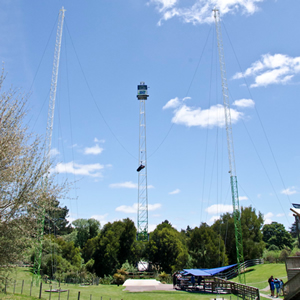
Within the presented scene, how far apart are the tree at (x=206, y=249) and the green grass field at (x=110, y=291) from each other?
27.1 ft

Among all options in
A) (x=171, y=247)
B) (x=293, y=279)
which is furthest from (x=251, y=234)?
(x=293, y=279)

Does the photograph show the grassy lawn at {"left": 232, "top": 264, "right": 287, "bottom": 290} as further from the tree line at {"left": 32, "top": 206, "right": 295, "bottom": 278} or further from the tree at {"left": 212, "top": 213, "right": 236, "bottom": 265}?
the tree at {"left": 212, "top": 213, "right": 236, "bottom": 265}

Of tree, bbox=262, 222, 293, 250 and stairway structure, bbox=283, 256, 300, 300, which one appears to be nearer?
stairway structure, bbox=283, 256, 300, 300

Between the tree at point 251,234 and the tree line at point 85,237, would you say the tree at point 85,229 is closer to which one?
the tree line at point 85,237

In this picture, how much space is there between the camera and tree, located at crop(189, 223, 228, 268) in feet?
174

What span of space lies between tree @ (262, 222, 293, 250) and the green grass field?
165ft

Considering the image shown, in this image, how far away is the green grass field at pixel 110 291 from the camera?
21645mm

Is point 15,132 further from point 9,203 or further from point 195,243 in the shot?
point 195,243

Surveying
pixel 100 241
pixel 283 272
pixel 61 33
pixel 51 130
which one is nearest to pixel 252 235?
pixel 283 272

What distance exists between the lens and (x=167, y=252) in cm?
5853

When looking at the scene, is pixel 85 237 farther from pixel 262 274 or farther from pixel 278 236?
pixel 278 236

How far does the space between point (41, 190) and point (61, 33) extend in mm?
41566

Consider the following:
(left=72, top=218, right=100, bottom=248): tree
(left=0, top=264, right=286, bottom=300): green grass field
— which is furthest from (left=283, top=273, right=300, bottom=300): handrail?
(left=72, top=218, right=100, bottom=248): tree

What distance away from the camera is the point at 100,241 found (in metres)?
57.8
